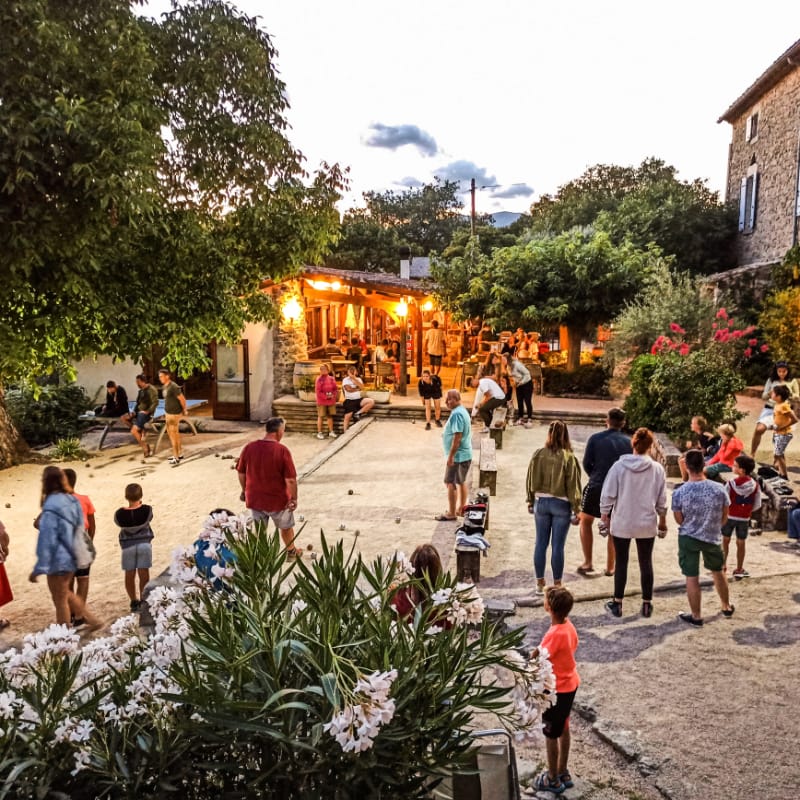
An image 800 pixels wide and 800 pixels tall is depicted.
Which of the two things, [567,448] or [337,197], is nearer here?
[567,448]

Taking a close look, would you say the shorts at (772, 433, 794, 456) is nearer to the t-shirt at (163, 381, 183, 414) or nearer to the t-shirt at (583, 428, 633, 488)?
the t-shirt at (583, 428, 633, 488)

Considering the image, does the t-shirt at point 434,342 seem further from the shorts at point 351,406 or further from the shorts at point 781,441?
the shorts at point 781,441

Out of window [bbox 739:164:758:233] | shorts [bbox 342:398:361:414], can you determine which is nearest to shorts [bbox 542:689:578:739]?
shorts [bbox 342:398:361:414]

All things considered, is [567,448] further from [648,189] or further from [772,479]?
[648,189]

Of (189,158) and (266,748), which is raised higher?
(189,158)

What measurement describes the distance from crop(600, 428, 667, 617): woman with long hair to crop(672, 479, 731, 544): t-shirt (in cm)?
20

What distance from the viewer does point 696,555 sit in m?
5.23

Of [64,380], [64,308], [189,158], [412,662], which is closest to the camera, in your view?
[412,662]

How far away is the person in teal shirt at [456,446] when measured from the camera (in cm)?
724

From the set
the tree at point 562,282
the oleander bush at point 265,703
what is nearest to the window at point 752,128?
the tree at point 562,282

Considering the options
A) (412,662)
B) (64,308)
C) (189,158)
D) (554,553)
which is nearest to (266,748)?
(412,662)

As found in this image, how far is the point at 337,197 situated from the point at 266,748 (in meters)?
9.48

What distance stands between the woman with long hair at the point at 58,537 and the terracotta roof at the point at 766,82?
69.0 ft

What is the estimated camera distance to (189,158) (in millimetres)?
9805
